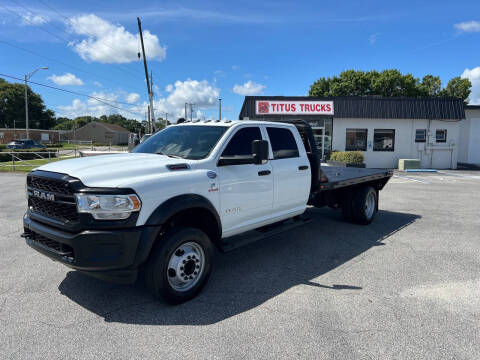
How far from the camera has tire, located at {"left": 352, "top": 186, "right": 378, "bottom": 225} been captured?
7258 mm

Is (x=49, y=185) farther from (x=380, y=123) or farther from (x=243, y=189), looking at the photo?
(x=380, y=123)

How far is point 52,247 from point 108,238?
795 millimetres

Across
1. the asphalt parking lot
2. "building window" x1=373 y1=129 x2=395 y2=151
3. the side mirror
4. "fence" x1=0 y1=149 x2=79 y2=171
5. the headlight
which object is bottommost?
the asphalt parking lot

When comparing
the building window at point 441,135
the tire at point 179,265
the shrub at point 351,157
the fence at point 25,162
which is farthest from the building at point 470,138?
the fence at point 25,162

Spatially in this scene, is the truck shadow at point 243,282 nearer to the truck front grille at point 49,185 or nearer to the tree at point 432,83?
the truck front grille at point 49,185

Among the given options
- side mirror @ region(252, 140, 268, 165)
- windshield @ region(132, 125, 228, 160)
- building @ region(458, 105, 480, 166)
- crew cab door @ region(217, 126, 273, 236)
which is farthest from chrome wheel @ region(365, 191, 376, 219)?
building @ region(458, 105, 480, 166)

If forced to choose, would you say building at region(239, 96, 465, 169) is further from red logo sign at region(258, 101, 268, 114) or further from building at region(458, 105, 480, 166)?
building at region(458, 105, 480, 166)

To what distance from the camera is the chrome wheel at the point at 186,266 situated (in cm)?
379

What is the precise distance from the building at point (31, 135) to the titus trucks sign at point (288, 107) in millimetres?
56668

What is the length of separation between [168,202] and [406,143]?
73.6 ft

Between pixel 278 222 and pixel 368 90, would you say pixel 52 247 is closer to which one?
pixel 278 222

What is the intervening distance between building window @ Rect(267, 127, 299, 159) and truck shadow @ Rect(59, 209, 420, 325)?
62.3 inches

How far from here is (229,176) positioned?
434 cm

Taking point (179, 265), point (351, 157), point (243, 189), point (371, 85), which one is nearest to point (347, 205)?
point (243, 189)
